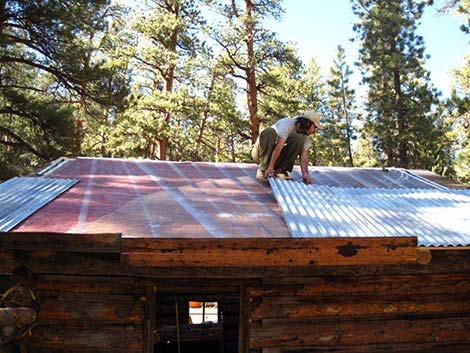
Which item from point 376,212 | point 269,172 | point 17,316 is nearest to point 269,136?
point 269,172

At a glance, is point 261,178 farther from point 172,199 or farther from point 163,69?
point 163,69

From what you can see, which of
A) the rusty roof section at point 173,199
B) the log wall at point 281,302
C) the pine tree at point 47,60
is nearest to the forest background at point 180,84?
the pine tree at point 47,60

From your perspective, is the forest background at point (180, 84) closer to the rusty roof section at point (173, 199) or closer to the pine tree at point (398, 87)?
the pine tree at point (398, 87)

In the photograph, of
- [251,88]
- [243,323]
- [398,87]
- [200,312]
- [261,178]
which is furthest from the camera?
[398,87]

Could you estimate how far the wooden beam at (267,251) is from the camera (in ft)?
11.6

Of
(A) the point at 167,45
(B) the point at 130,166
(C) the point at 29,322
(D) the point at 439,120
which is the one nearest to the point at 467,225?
(C) the point at 29,322

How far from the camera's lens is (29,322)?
12.8ft

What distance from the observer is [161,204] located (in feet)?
16.4

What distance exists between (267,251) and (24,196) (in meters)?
2.99

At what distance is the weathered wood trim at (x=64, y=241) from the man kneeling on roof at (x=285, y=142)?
324 centimetres

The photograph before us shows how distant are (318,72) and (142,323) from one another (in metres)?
39.6

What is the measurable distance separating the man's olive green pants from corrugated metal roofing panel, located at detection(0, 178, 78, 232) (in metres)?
2.63

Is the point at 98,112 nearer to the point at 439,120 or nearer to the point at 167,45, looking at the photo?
the point at 167,45

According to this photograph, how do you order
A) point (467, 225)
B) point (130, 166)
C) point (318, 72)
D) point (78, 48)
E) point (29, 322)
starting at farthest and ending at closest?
point (318, 72), point (78, 48), point (130, 166), point (467, 225), point (29, 322)
